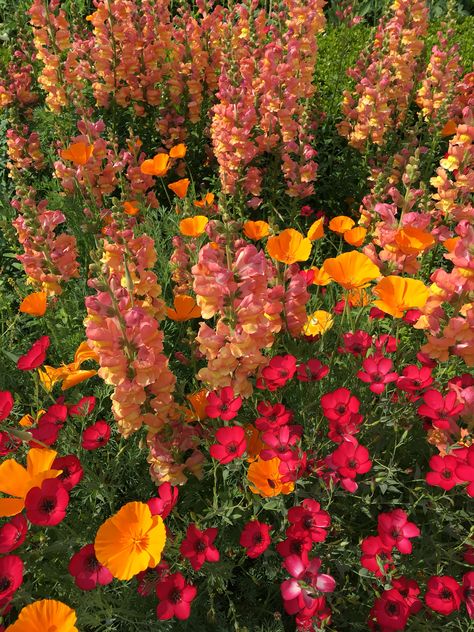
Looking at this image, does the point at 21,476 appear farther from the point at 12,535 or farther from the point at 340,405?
the point at 340,405

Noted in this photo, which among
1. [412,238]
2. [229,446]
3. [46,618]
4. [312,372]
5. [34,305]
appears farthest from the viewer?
[34,305]

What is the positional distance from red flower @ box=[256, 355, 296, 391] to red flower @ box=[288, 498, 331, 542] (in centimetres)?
41

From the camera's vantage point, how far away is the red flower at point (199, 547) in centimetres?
165

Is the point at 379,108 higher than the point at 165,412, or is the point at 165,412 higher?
the point at 379,108

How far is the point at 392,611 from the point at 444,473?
0.44 m

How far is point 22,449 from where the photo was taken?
2.09 metres

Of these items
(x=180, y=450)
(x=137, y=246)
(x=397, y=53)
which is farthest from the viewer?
(x=397, y=53)

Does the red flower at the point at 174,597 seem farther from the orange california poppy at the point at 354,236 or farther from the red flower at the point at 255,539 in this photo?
the orange california poppy at the point at 354,236

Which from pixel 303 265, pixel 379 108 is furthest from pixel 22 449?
pixel 379 108

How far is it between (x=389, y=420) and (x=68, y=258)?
63.7 inches

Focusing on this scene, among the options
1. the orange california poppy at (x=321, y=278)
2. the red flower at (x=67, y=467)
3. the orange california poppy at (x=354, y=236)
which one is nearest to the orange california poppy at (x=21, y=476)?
the red flower at (x=67, y=467)

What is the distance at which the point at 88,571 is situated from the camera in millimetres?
1628

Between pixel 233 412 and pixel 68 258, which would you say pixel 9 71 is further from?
pixel 233 412

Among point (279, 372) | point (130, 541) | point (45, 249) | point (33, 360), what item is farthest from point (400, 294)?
point (45, 249)
